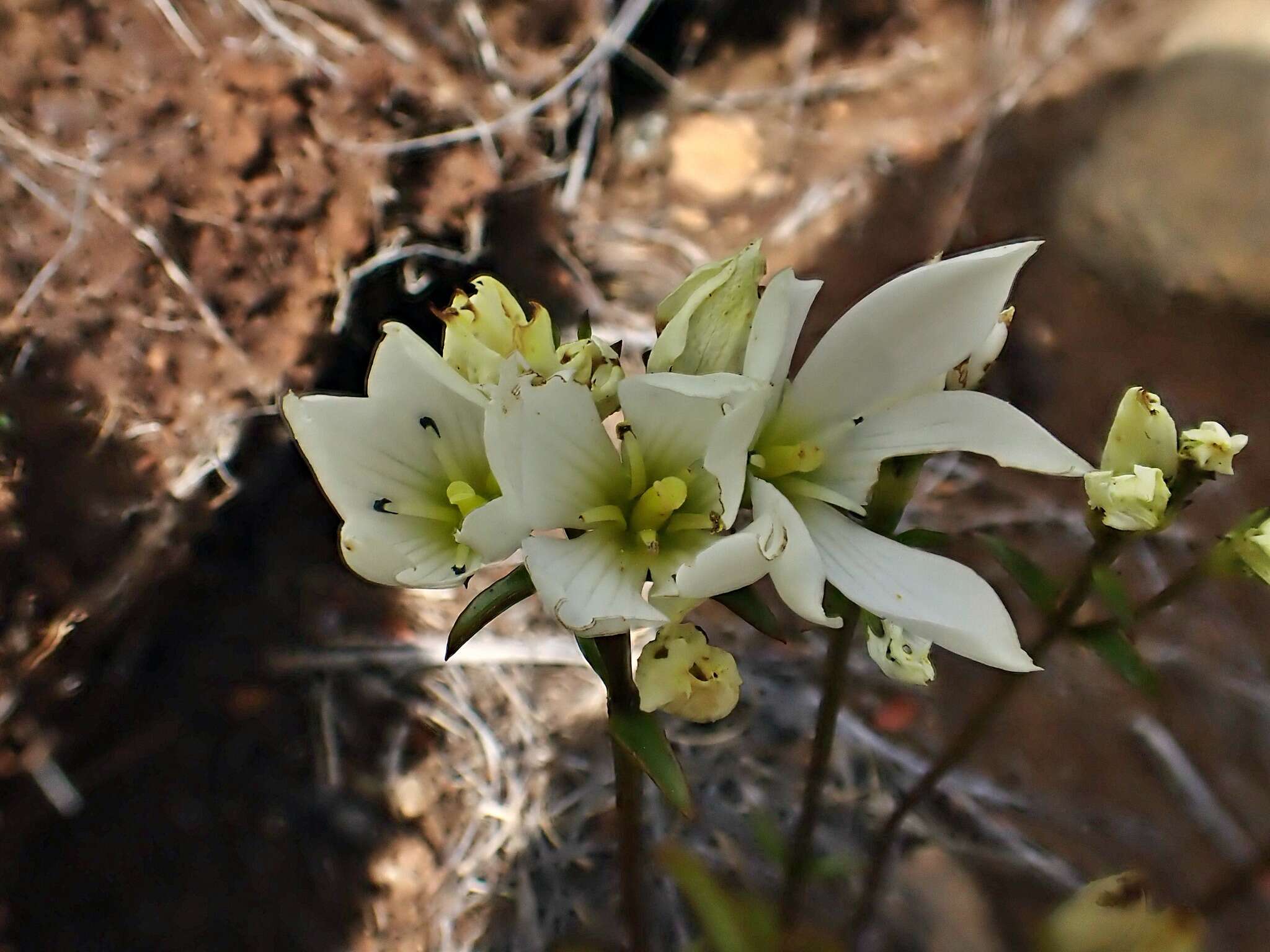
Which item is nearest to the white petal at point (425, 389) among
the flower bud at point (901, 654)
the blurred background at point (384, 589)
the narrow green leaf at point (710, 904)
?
the flower bud at point (901, 654)

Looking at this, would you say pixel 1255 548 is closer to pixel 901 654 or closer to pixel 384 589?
pixel 901 654

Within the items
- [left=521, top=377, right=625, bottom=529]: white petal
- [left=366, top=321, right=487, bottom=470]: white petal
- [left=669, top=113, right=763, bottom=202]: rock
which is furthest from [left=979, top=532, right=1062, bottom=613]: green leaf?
[left=669, top=113, right=763, bottom=202]: rock

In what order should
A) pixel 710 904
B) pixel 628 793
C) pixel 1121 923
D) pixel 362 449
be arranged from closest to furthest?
pixel 362 449 < pixel 628 793 < pixel 1121 923 < pixel 710 904

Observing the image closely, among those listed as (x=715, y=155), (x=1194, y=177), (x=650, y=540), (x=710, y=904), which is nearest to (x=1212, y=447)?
(x=650, y=540)

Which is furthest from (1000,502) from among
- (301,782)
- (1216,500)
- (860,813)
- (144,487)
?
(144,487)

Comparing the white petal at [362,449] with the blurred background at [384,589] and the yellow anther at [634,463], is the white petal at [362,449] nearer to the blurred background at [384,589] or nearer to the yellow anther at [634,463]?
the yellow anther at [634,463]

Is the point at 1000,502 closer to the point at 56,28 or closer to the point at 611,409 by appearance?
the point at 611,409

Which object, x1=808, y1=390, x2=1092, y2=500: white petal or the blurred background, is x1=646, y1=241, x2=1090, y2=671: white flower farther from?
the blurred background
